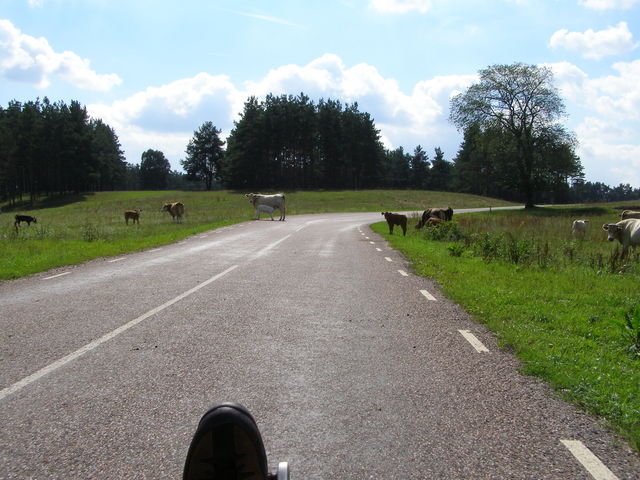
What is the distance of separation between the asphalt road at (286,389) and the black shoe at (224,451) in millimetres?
739

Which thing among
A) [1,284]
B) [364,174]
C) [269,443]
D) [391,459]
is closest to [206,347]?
[269,443]

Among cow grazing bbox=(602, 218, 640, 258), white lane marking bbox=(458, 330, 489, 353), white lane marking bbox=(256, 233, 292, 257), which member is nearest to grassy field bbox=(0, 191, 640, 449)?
white lane marking bbox=(458, 330, 489, 353)

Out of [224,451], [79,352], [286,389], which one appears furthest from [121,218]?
[224,451]

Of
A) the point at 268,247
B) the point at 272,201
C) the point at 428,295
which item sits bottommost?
the point at 268,247

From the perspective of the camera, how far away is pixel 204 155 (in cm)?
11525

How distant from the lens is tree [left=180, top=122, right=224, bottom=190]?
376ft

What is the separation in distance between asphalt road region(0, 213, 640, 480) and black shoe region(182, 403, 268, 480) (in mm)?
739

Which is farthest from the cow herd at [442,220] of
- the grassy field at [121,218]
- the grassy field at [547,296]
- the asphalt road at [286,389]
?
the asphalt road at [286,389]

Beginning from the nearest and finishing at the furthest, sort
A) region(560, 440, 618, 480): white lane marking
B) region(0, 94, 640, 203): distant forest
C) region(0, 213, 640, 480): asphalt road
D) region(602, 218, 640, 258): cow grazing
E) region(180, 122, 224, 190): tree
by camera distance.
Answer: region(560, 440, 618, 480): white lane marking → region(0, 213, 640, 480): asphalt road → region(602, 218, 640, 258): cow grazing → region(0, 94, 640, 203): distant forest → region(180, 122, 224, 190): tree

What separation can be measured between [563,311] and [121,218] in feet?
138

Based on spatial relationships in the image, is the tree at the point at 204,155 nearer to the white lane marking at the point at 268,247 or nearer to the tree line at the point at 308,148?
the tree line at the point at 308,148

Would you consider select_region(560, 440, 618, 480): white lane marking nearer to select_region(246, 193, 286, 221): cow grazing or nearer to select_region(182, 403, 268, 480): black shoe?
select_region(182, 403, 268, 480): black shoe

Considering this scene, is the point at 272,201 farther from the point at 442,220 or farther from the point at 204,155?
the point at 204,155

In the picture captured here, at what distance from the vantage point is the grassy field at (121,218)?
637 inches
